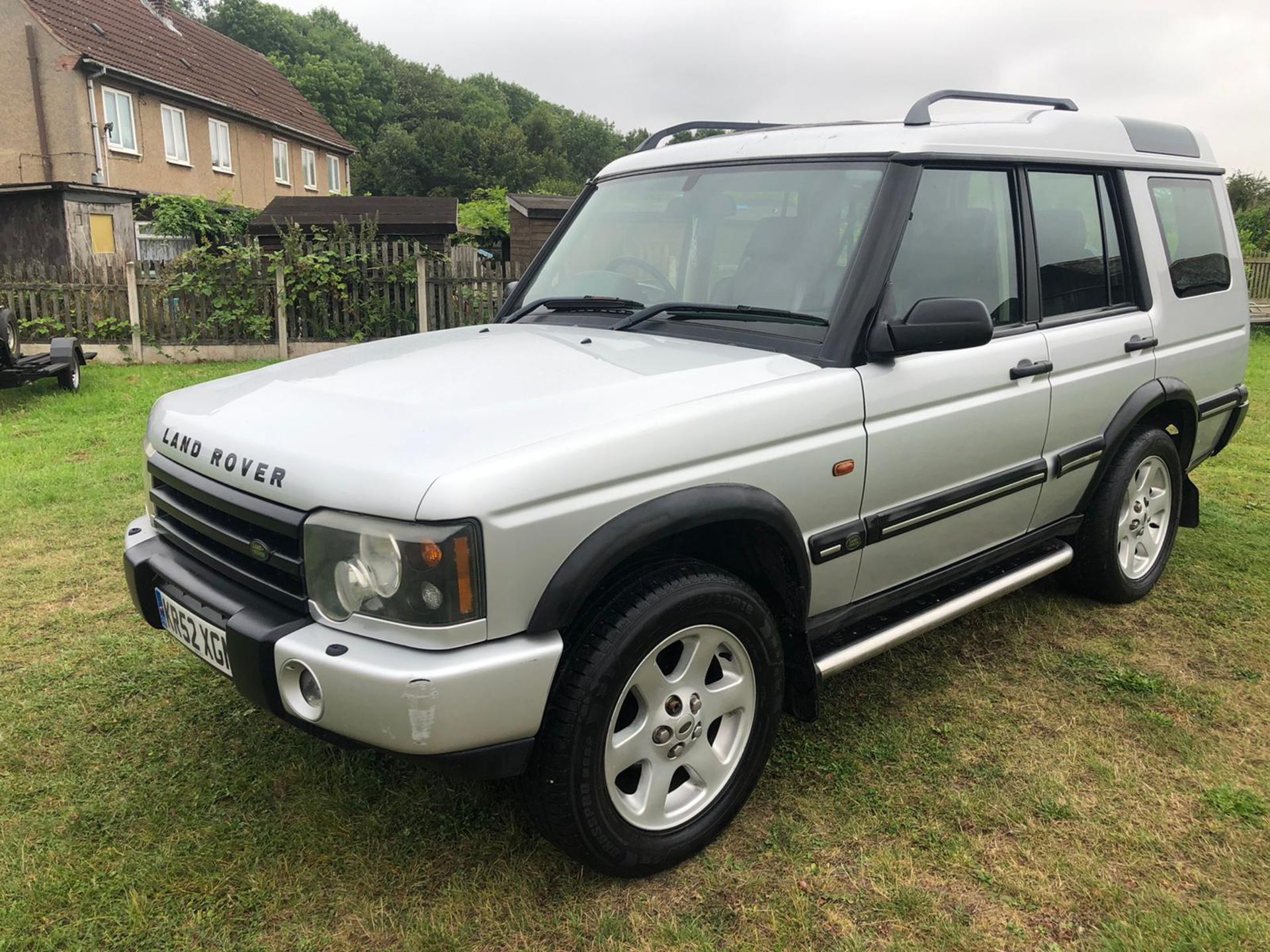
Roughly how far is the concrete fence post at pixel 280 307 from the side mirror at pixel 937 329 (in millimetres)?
11346

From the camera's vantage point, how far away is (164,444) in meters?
2.81

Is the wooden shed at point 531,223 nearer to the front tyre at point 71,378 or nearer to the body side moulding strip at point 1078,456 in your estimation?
the front tyre at point 71,378

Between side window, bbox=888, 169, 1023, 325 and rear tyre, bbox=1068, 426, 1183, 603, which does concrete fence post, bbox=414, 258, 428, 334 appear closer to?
rear tyre, bbox=1068, 426, 1183, 603

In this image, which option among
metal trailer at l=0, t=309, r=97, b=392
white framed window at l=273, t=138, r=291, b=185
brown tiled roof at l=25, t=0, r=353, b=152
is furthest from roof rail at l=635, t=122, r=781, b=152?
white framed window at l=273, t=138, r=291, b=185

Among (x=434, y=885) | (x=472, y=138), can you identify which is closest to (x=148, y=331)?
(x=434, y=885)

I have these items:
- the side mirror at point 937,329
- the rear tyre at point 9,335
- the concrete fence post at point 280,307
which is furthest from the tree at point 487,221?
the side mirror at point 937,329

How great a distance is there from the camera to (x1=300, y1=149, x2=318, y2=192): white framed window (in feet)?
114

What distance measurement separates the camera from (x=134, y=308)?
12.7 metres

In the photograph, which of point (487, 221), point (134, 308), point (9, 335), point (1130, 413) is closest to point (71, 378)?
point (9, 335)

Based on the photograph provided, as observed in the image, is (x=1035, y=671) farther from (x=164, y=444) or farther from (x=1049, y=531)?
(x=164, y=444)

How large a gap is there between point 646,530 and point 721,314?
3.73 ft

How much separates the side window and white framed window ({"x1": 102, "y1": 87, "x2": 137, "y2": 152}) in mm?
25888

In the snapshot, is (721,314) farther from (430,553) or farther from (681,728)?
(430,553)

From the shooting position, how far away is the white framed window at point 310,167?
34.8 meters
